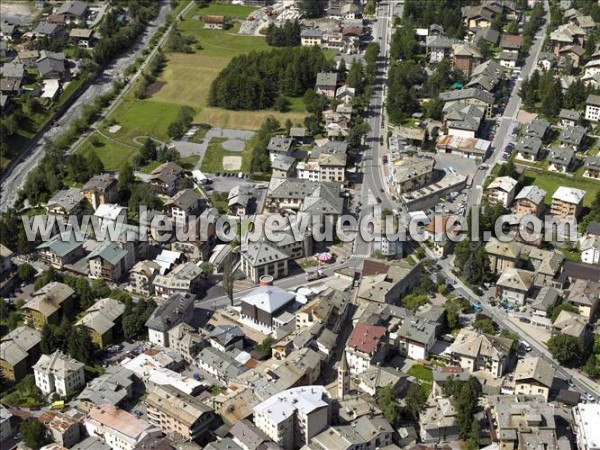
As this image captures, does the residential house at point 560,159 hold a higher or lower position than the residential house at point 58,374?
higher

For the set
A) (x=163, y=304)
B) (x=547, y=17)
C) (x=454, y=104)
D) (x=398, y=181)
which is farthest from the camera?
(x=547, y=17)

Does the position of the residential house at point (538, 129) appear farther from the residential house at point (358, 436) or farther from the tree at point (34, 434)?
the tree at point (34, 434)

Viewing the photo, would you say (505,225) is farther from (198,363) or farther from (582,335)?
(198,363)

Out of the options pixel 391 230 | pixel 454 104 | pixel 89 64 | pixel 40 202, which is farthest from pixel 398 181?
pixel 89 64

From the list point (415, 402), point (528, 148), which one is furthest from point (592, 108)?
point (415, 402)

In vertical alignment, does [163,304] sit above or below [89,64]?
below

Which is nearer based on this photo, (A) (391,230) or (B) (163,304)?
(B) (163,304)

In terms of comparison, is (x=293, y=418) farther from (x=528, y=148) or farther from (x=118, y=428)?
(x=528, y=148)

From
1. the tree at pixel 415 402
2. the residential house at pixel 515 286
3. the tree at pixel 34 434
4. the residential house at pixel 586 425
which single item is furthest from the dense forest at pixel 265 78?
the residential house at pixel 586 425
